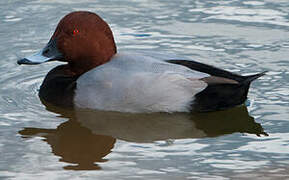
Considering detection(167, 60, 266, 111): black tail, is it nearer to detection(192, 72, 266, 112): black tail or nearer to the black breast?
detection(192, 72, 266, 112): black tail

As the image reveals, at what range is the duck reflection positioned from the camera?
16.6 feet

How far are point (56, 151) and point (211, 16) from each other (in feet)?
11.5

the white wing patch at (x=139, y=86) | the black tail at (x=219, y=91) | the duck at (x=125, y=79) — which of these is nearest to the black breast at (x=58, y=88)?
the duck at (x=125, y=79)

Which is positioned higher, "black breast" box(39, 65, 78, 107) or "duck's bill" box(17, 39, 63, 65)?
"duck's bill" box(17, 39, 63, 65)

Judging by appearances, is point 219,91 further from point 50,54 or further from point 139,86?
point 50,54

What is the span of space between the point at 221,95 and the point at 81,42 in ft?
4.08

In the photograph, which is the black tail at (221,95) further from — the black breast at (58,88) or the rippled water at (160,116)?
the black breast at (58,88)

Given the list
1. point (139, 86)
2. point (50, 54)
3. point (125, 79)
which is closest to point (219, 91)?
point (139, 86)

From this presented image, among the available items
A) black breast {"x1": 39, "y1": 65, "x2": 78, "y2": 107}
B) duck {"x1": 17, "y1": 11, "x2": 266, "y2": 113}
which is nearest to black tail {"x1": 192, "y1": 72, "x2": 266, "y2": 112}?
duck {"x1": 17, "y1": 11, "x2": 266, "y2": 113}

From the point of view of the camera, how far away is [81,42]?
5.88 m

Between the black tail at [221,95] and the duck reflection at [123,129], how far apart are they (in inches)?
3.5

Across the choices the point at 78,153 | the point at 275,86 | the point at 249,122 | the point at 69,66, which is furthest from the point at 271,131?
the point at 69,66

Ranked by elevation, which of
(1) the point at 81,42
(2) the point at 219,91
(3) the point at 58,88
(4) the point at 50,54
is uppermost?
(1) the point at 81,42

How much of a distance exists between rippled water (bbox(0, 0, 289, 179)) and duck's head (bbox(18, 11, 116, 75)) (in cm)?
44
